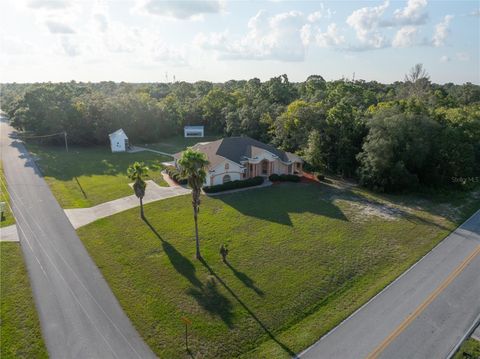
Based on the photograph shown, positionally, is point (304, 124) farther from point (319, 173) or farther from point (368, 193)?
point (368, 193)

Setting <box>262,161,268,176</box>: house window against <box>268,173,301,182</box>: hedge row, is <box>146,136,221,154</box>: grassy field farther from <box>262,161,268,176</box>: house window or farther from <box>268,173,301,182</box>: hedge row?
<box>268,173,301,182</box>: hedge row

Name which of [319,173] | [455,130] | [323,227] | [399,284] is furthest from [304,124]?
[399,284]

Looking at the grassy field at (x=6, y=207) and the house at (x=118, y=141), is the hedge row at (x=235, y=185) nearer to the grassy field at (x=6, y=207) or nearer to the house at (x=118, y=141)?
the grassy field at (x=6, y=207)

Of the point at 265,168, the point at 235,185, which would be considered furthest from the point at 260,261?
the point at 265,168

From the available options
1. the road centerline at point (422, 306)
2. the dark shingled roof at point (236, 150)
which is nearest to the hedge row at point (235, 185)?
the dark shingled roof at point (236, 150)

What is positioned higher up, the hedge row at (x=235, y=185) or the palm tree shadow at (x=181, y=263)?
the hedge row at (x=235, y=185)

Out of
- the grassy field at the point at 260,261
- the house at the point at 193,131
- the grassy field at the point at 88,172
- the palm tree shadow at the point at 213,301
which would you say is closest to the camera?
the grassy field at the point at 260,261

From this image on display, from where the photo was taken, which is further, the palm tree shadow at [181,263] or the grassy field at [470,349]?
the palm tree shadow at [181,263]
